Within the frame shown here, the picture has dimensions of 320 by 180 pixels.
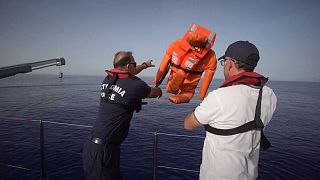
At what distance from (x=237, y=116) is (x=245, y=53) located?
A: 2.15 ft

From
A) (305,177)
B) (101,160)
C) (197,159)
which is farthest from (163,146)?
(101,160)

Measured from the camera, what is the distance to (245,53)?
6.98ft

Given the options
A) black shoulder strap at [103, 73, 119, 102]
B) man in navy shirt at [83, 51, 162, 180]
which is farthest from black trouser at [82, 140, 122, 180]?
black shoulder strap at [103, 73, 119, 102]

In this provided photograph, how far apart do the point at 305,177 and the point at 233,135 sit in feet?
59.5

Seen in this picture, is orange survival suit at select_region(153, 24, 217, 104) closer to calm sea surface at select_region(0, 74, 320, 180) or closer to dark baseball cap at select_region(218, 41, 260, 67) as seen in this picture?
dark baseball cap at select_region(218, 41, 260, 67)

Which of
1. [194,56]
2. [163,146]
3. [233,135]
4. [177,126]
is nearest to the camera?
[233,135]

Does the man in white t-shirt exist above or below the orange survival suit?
below

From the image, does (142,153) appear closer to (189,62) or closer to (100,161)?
(100,161)

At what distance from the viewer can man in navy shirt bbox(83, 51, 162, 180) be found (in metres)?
3.25

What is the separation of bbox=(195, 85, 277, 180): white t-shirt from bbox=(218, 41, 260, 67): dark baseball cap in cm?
29

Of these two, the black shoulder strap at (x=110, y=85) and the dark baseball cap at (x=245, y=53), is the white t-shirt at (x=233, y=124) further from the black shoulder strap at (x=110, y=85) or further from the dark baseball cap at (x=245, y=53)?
the black shoulder strap at (x=110, y=85)

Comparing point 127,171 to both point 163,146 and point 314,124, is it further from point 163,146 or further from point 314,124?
point 314,124

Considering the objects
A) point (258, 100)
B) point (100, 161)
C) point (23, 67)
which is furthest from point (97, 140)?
point (23, 67)

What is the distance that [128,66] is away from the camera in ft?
11.4
